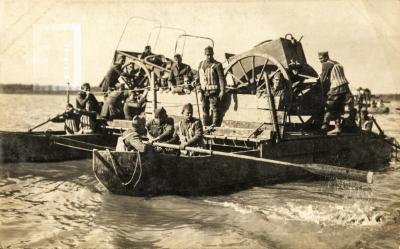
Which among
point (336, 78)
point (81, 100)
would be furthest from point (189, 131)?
point (81, 100)

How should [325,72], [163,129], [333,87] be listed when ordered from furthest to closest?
1. [325,72]
2. [333,87]
3. [163,129]

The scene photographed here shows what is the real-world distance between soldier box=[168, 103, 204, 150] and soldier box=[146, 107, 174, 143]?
15 cm

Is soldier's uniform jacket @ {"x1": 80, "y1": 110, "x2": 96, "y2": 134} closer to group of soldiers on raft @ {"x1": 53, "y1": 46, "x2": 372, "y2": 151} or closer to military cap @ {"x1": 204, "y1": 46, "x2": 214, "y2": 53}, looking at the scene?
group of soldiers on raft @ {"x1": 53, "y1": 46, "x2": 372, "y2": 151}

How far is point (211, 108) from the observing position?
1132cm

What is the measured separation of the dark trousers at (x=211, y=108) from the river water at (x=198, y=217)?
93.6 inches

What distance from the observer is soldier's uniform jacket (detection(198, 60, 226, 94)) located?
1109 cm

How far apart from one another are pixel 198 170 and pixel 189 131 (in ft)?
3.00

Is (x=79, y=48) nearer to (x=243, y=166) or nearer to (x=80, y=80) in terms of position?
(x=80, y=80)

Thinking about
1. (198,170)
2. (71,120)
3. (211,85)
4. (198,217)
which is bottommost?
(198,217)

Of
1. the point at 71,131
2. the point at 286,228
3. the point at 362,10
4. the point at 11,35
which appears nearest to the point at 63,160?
the point at 71,131

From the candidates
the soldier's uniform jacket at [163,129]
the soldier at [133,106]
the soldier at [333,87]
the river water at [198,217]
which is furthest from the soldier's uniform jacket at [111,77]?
the soldier at [333,87]

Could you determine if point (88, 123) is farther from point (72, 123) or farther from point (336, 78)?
point (336, 78)

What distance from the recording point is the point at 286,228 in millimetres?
6879

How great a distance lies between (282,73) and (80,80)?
5.28 meters
